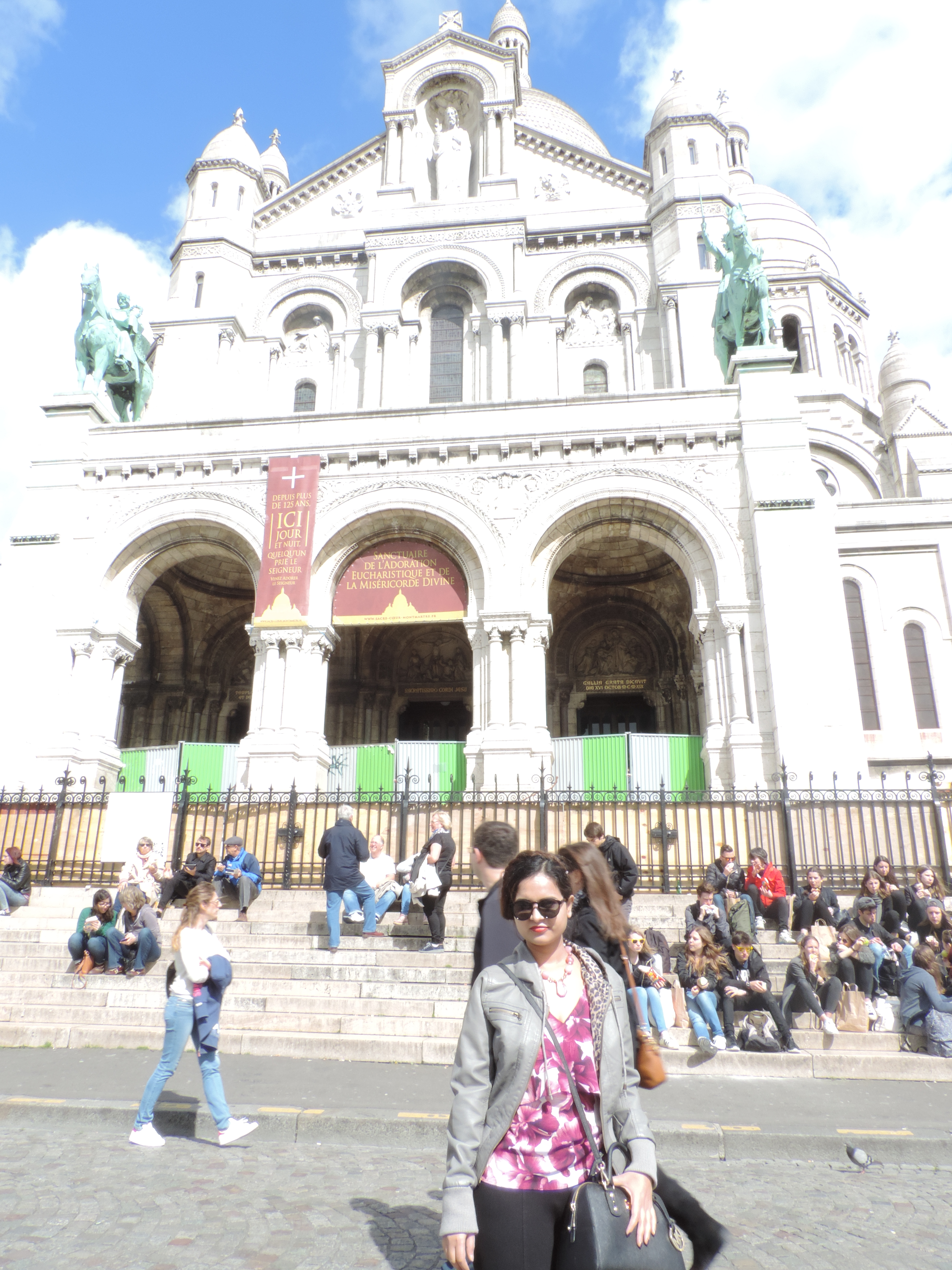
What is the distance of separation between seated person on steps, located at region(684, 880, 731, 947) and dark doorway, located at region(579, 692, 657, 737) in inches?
495

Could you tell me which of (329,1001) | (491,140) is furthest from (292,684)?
(491,140)

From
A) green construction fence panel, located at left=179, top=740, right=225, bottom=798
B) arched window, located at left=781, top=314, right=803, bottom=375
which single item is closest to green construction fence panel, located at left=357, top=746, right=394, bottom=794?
green construction fence panel, located at left=179, top=740, right=225, bottom=798

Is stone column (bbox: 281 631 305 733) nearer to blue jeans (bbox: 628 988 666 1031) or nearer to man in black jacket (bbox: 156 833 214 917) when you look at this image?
man in black jacket (bbox: 156 833 214 917)

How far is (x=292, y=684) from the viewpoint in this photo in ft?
55.7

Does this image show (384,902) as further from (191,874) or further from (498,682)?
(498,682)

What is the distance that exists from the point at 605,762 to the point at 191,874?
7737 millimetres

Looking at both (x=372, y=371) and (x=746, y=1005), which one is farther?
(x=372, y=371)

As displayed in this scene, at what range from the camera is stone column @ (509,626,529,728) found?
16375mm

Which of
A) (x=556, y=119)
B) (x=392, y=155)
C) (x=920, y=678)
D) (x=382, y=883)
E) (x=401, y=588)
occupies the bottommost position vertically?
(x=382, y=883)

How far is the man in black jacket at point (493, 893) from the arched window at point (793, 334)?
110 ft

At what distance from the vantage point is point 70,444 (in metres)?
19.4

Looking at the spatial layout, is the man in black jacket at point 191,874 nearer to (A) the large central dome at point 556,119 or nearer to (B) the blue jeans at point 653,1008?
(B) the blue jeans at point 653,1008

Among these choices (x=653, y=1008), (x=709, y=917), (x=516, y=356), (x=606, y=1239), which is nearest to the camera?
(x=606, y=1239)

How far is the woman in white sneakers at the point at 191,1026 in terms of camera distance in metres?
5.52
